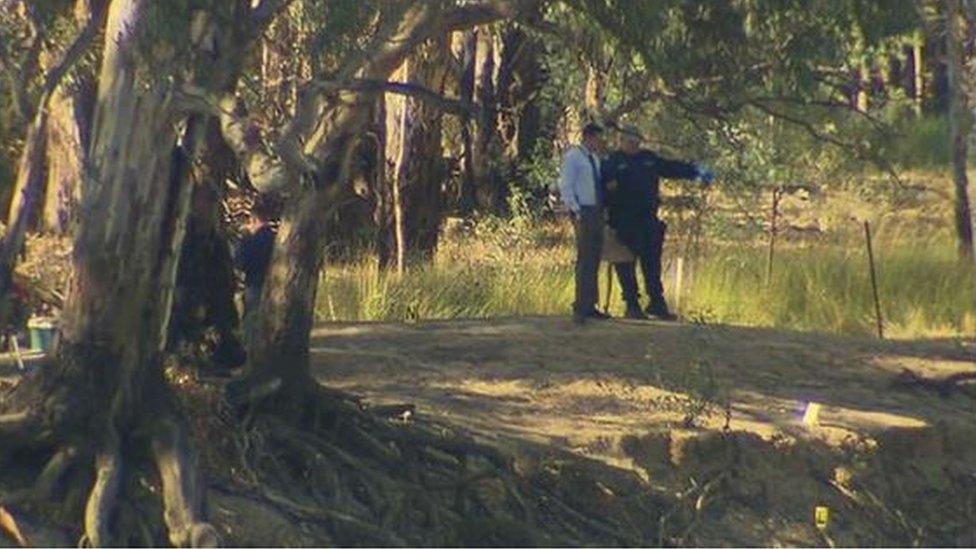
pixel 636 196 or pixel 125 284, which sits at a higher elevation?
pixel 636 196

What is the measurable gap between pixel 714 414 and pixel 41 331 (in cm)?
461

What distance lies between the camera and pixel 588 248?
17.9 meters

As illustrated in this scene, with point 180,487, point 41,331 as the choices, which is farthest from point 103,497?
point 41,331

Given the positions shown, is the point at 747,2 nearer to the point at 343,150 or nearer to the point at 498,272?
the point at 343,150

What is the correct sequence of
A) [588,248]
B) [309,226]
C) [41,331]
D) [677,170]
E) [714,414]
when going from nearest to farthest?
1. [309,226]
2. [41,331]
3. [714,414]
4. [588,248]
5. [677,170]

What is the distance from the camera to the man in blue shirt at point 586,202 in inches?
698

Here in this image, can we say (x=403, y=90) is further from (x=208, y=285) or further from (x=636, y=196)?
(x=636, y=196)

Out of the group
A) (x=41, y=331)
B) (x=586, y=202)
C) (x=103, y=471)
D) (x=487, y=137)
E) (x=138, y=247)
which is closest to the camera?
(x=103, y=471)

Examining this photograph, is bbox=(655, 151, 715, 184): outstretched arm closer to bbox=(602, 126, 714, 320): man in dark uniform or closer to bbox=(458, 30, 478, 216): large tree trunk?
bbox=(602, 126, 714, 320): man in dark uniform

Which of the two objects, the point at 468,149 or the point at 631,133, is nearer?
the point at 631,133

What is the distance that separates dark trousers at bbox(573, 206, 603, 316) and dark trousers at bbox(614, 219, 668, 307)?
795mm

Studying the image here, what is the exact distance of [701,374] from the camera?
1573cm

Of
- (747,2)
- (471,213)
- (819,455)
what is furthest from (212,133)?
(471,213)

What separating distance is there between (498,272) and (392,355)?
5.95 m
